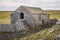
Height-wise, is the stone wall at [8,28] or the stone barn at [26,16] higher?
the stone barn at [26,16]

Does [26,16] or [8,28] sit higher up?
[26,16]

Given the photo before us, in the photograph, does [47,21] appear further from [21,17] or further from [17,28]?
[17,28]

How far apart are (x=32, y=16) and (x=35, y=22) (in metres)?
1.06

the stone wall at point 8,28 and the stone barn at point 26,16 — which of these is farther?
the stone barn at point 26,16

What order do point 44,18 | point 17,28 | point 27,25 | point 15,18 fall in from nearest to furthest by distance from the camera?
1. point 17,28
2. point 27,25
3. point 15,18
4. point 44,18

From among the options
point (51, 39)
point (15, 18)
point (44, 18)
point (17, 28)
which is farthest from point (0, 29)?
point (51, 39)

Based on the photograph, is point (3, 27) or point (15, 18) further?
point (15, 18)

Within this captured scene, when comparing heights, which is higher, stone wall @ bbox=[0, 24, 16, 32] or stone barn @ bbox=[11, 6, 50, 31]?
stone barn @ bbox=[11, 6, 50, 31]

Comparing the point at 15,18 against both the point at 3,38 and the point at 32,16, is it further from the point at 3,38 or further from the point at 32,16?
the point at 3,38

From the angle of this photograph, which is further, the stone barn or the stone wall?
the stone barn

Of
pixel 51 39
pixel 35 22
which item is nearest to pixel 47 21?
pixel 35 22

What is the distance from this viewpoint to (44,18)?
1404 inches

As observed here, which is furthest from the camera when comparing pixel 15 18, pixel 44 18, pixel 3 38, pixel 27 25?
pixel 44 18

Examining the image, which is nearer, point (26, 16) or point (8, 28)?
point (8, 28)
